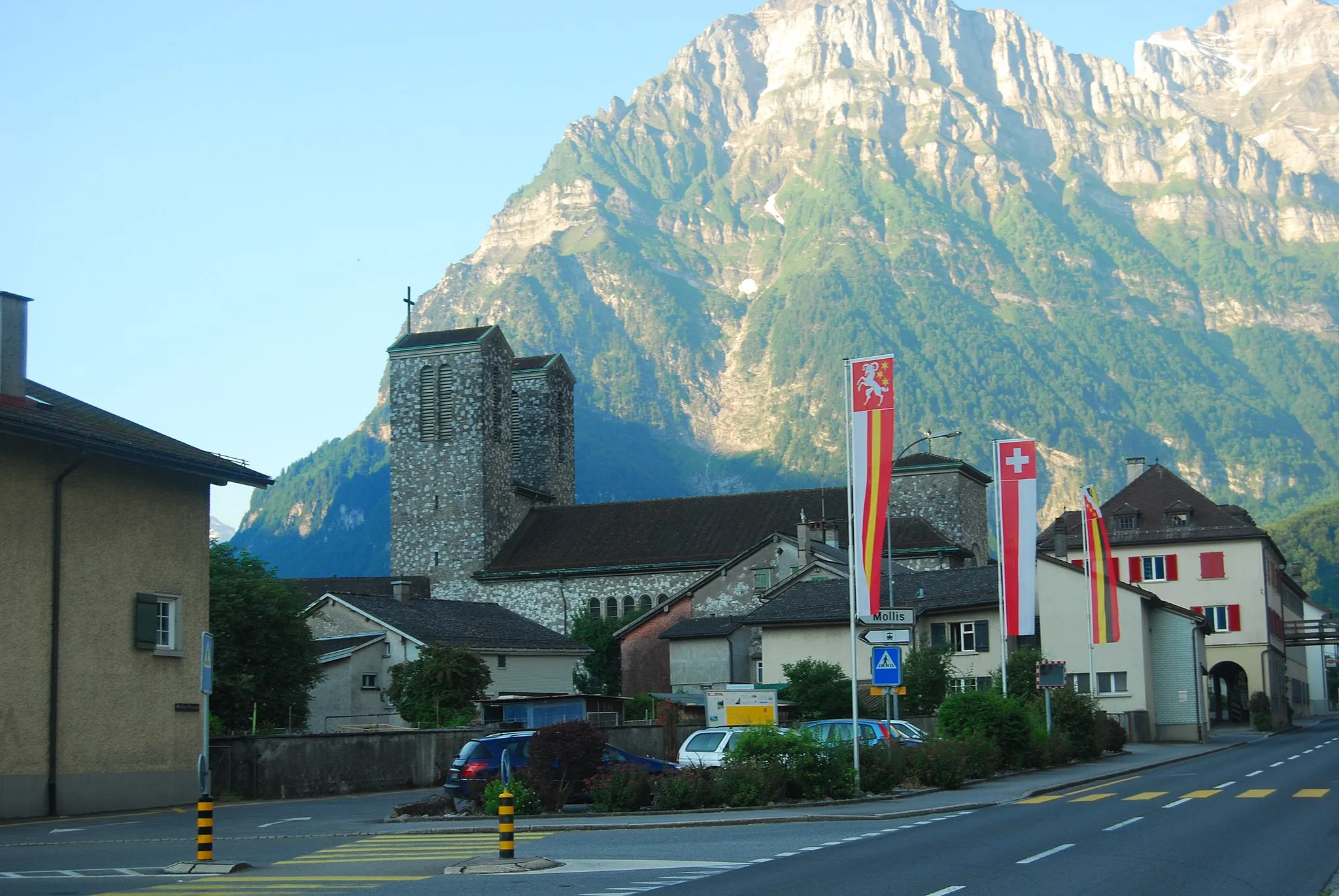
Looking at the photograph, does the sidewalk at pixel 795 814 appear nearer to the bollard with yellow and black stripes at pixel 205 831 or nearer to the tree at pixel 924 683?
the bollard with yellow and black stripes at pixel 205 831

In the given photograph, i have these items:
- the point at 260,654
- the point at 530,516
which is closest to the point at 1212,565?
the point at 530,516

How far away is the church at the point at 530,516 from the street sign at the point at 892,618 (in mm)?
46612

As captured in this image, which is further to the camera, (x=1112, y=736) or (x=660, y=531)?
(x=660, y=531)

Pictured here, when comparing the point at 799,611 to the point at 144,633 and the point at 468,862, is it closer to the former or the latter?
the point at 144,633

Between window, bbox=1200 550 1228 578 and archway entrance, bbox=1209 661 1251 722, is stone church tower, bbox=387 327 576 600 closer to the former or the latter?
window, bbox=1200 550 1228 578

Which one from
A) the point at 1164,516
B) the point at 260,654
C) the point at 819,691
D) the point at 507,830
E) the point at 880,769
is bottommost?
the point at 880,769

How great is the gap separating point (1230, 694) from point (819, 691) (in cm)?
4067

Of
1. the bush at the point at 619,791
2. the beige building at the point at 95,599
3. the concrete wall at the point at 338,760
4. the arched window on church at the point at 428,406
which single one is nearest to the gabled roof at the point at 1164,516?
the arched window on church at the point at 428,406

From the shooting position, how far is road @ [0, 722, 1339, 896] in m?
16.1

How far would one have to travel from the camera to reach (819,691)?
164ft

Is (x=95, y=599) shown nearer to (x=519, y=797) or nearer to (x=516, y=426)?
(x=519, y=797)

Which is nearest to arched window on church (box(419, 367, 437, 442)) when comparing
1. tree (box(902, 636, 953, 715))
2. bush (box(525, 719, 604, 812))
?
tree (box(902, 636, 953, 715))

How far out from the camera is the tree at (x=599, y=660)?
72.0m

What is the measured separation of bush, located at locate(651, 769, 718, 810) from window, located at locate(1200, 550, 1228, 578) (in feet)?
190
